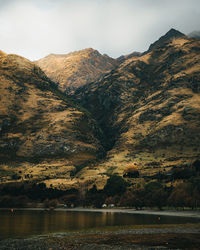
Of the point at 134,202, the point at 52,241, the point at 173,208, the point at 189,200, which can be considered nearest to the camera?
the point at 52,241

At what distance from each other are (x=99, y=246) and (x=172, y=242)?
14.3 metres

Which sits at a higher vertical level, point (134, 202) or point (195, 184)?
point (195, 184)

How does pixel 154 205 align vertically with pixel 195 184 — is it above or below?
below

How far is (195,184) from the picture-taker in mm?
182000

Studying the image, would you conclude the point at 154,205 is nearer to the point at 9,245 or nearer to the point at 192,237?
the point at 192,237

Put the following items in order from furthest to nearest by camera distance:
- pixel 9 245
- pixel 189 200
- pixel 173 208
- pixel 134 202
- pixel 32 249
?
1. pixel 134 202
2. pixel 173 208
3. pixel 189 200
4. pixel 9 245
5. pixel 32 249

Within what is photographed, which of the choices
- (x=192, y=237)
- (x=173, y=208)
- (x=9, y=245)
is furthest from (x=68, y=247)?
(x=173, y=208)

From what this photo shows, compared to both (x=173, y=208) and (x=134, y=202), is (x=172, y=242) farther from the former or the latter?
(x=134, y=202)

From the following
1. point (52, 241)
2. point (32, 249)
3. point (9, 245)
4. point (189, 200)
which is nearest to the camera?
point (32, 249)

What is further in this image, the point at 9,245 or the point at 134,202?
the point at 134,202

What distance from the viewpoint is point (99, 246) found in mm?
56719

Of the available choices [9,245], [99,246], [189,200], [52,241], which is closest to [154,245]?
[99,246]

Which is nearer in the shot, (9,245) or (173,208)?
(9,245)

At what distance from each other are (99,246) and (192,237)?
2108 cm
